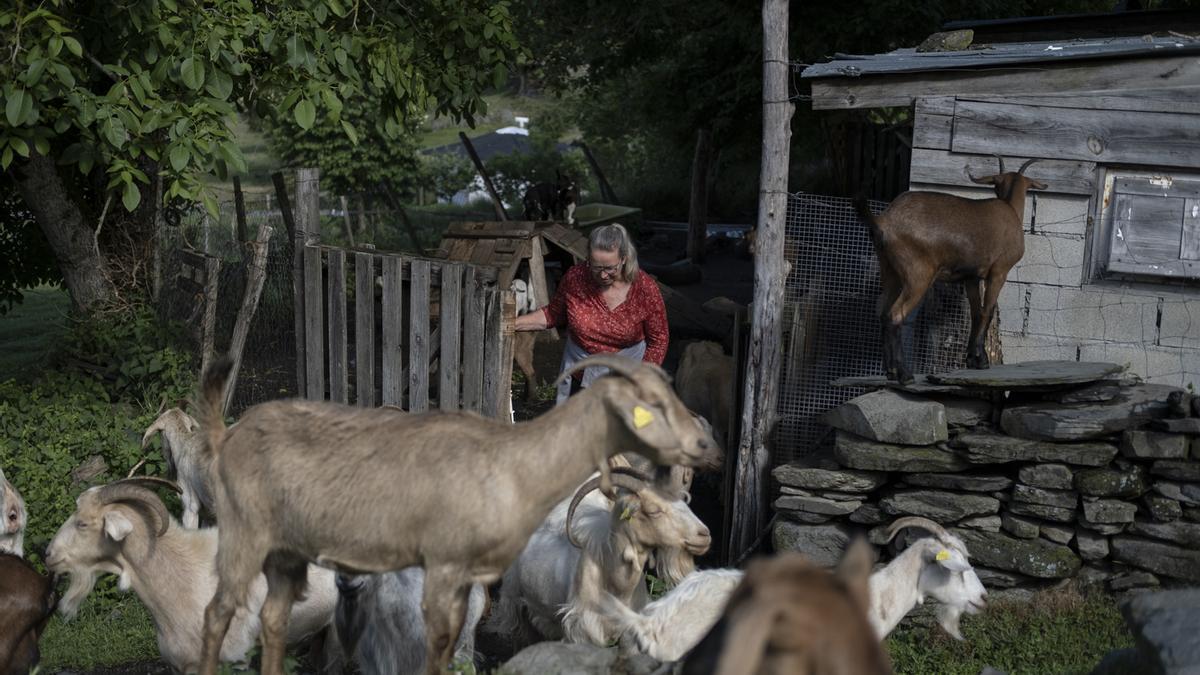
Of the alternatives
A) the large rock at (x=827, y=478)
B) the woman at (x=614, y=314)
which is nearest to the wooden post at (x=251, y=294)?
the woman at (x=614, y=314)

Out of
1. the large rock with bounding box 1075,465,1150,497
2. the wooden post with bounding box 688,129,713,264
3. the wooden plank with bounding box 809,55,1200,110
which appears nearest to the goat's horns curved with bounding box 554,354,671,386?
the large rock with bounding box 1075,465,1150,497

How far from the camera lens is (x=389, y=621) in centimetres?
579

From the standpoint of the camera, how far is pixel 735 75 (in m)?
17.6

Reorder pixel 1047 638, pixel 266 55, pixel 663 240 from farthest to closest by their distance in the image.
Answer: pixel 663 240
pixel 266 55
pixel 1047 638

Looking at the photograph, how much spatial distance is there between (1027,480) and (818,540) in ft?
3.97

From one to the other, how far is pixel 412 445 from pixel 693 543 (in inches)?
85.1

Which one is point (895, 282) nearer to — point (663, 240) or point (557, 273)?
point (557, 273)

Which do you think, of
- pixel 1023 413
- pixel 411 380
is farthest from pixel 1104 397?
pixel 411 380

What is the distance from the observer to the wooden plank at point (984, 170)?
737cm

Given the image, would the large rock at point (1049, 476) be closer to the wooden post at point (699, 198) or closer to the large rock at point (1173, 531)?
the large rock at point (1173, 531)

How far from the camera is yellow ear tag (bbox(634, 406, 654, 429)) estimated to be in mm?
3881

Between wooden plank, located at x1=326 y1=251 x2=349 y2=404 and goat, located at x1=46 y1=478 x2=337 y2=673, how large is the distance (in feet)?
8.79

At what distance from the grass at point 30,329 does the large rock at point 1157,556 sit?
11.0 meters

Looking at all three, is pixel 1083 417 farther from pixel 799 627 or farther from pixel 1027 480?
pixel 799 627
